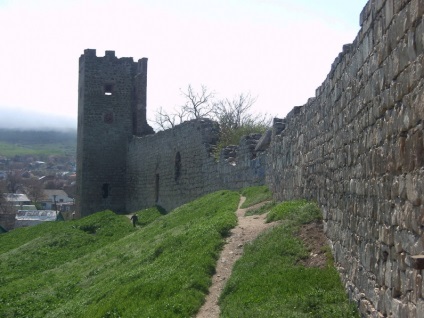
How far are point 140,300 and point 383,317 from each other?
4561 millimetres

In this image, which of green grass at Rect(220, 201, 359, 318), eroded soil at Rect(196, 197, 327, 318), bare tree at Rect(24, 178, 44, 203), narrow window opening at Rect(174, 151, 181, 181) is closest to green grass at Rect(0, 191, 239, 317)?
eroded soil at Rect(196, 197, 327, 318)

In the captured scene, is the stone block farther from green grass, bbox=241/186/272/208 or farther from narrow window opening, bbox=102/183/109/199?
narrow window opening, bbox=102/183/109/199

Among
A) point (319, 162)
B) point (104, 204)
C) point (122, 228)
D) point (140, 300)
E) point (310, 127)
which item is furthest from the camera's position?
point (104, 204)

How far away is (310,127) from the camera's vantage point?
38.6 feet

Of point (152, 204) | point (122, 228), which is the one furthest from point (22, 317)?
point (152, 204)

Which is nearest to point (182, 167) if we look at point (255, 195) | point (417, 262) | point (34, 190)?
point (255, 195)

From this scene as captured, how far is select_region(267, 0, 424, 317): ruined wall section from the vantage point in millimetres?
5117

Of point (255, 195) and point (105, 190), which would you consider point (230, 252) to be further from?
point (105, 190)

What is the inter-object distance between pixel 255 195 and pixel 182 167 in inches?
397

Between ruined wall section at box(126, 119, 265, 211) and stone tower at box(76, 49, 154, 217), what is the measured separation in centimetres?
89

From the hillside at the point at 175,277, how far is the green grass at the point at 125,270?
2 cm

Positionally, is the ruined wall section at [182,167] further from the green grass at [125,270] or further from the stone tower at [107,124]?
the green grass at [125,270]

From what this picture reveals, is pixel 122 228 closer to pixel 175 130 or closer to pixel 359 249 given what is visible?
pixel 175 130

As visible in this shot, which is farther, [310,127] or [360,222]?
[310,127]
